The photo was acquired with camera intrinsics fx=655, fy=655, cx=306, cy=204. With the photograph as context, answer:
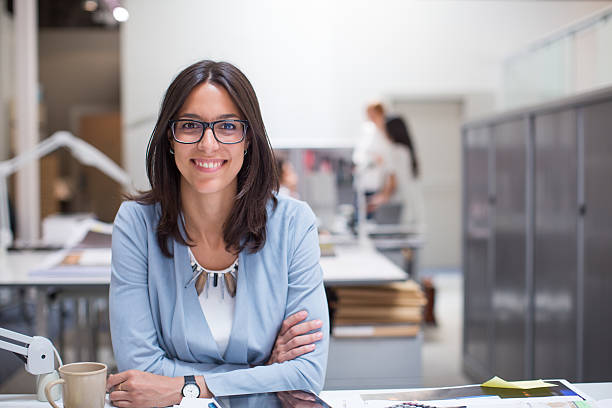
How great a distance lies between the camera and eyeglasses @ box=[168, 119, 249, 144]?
1.38 metres

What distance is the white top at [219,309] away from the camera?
55.9 inches

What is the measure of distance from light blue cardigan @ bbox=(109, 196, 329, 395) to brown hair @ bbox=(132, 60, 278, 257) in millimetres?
26

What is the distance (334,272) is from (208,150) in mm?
996

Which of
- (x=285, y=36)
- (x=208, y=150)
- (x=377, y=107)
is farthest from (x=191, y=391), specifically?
(x=377, y=107)

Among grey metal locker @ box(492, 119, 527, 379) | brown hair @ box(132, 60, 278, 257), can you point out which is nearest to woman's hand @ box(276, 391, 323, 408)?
brown hair @ box(132, 60, 278, 257)

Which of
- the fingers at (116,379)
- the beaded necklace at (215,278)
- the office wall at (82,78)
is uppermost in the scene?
the office wall at (82,78)

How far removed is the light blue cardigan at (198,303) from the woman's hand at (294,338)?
0.05 feet

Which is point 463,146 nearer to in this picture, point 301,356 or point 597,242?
point 597,242

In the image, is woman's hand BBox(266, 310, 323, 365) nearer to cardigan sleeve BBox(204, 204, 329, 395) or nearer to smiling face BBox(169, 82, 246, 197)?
→ cardigan sleeve BBox(204, 204, 329, 395)

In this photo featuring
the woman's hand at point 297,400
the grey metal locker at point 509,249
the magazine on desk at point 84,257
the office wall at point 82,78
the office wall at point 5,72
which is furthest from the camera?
the office wall at point 82,78

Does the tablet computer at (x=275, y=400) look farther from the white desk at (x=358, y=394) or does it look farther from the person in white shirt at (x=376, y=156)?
the person in white shirt at (x=376, y=156)

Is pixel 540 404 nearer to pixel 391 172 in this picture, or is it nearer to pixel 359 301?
pixel 359 301

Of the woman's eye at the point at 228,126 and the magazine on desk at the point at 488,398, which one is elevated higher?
the woman's eye at the point at 228,126

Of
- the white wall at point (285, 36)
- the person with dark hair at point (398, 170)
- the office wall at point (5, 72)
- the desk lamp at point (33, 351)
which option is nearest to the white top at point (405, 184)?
the person with dark hair at point (398, 170)
